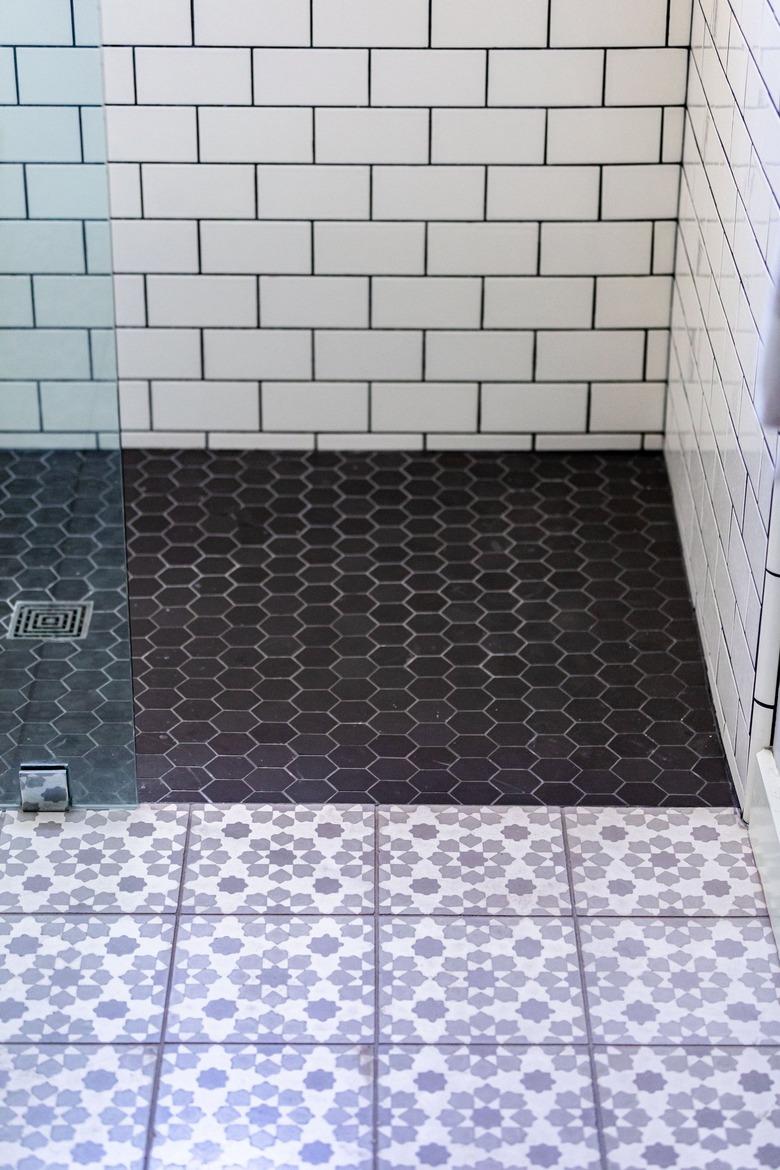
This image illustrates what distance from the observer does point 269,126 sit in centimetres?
337

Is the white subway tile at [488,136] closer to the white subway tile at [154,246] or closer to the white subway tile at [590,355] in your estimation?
the white subway tile at [590,355]

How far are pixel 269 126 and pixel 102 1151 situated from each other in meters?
2.03

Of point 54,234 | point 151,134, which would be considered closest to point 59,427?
point 54,234

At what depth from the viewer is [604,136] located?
11.1 ft

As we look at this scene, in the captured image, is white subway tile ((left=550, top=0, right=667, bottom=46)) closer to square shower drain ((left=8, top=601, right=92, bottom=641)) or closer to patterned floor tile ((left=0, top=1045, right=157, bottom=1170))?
square shower drain ((left=8, top=601, right=92, bottom=641))

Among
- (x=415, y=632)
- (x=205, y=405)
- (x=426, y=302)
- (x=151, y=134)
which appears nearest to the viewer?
(x=415, y=632)

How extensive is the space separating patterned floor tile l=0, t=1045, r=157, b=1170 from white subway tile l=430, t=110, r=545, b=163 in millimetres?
1895

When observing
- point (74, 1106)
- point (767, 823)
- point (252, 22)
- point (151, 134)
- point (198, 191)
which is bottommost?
point (74, 1106)

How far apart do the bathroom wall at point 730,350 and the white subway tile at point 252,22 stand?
29.5 inches

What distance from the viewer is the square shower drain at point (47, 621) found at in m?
2.58

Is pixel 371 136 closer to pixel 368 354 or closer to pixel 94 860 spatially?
pixel 368 354

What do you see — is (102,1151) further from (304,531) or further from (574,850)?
(304,531)

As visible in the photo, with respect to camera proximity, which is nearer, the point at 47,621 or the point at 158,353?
the point at 47,621

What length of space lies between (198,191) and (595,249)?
80cm
